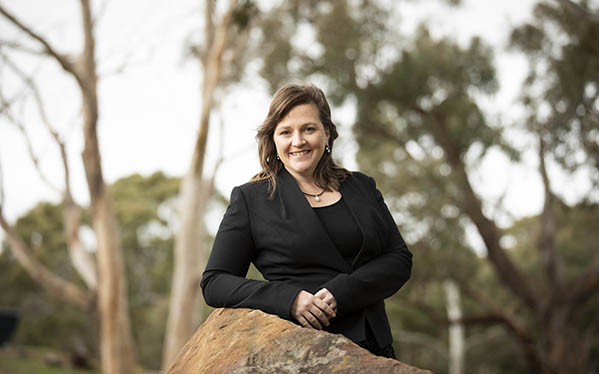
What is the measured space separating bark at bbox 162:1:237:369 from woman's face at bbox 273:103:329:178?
20.5ft

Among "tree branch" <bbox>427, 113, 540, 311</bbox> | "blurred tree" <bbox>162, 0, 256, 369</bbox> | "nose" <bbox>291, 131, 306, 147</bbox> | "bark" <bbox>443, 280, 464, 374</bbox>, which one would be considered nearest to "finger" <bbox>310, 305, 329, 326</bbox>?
"nose" <bbox>291, 131, 306, 147</bbox>

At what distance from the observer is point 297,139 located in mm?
1793

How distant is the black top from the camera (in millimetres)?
1731

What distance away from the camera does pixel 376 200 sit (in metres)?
1.89

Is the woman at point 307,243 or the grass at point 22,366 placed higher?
the woman at point 307,243

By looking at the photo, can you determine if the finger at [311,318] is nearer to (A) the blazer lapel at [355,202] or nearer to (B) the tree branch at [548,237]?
(A) the blazer lapel at [355,202]

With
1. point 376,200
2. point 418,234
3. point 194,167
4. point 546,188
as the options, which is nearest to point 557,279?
point 546,188

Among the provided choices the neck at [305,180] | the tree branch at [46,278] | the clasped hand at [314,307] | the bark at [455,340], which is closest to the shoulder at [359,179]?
the neck at [305,180]

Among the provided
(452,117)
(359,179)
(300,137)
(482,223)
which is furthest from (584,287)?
(300,137)

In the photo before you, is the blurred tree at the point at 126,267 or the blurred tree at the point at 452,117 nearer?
the blurred tree at the point at 452,117

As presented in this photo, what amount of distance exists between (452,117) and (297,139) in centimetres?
976

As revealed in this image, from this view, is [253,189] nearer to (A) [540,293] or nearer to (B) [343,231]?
(B) [343,231]

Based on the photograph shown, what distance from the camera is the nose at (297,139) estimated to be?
1793 millimetres

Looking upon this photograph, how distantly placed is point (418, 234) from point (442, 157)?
1.56 m
